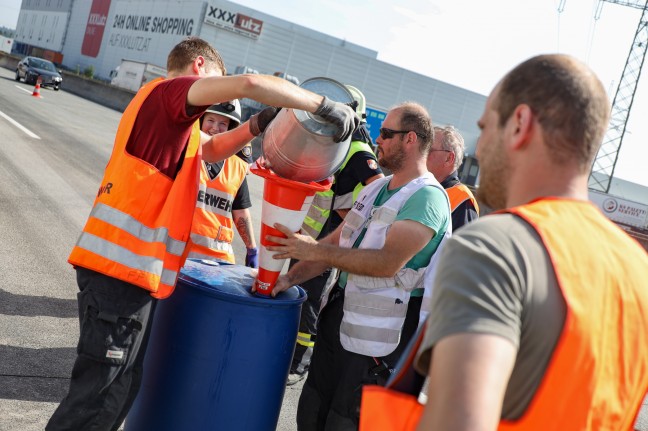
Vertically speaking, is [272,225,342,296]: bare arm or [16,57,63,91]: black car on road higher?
[16,57,63,91]: black car on road

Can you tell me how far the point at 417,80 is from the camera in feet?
208

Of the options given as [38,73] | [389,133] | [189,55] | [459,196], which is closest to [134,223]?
[189,55]

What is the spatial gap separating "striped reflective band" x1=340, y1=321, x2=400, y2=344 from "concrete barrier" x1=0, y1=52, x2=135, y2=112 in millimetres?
29814

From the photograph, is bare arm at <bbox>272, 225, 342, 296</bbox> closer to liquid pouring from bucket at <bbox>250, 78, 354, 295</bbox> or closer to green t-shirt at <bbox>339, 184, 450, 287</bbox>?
liquid pouring from bucket at <bbox>250, 78, 354, 295</bbox>

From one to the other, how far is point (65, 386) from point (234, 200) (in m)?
1.66

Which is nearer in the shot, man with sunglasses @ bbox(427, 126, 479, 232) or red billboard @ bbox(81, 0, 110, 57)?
man with sunglasses @ bbox(427, 126, 479, 232)

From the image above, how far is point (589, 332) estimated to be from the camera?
1249 millimetres

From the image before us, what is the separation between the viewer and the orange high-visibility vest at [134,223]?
9.13 ft

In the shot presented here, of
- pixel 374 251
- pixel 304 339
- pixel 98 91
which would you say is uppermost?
pixel 98 91

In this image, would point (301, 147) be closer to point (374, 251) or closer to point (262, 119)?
point (262, 119)

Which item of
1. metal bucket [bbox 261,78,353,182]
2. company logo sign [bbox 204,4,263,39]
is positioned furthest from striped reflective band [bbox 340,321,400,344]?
company logo sign [bbox 204,4,263,39]

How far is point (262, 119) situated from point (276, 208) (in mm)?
512

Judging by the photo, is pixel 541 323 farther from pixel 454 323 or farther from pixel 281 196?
pixel 281 196

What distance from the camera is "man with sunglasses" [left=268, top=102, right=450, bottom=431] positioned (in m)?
2.96
